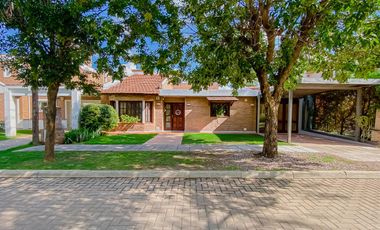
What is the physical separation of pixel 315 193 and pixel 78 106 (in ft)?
47.6

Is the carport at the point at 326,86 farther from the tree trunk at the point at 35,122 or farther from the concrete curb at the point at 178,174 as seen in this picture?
the tree trunk at the point at 35,122

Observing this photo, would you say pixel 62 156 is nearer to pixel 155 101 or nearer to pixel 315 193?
pixel 315 193

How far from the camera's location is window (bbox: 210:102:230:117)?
17312 mm

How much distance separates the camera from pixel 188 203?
4.26 metres

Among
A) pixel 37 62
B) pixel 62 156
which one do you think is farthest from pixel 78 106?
pixel 37 62

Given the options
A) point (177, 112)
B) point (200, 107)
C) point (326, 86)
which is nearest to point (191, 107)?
point (200, 107)

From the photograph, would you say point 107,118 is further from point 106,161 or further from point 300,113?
point 300,113

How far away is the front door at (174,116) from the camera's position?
58.9 feet

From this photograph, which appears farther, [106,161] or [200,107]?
[200,107]

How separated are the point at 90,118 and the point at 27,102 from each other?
8415mm

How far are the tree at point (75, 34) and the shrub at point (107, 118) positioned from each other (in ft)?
27.7

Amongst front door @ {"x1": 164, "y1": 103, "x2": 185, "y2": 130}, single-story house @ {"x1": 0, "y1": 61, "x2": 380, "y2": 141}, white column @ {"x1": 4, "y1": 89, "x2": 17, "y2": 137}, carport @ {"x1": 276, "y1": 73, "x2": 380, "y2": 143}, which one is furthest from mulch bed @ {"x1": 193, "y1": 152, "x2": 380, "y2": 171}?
white column @ {"x1": 4, "y1": 89, "x2": 17, "y2": 137}

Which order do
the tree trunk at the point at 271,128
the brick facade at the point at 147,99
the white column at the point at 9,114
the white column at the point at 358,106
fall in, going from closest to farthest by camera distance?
the tree trunk at the point at 271,128, the white column at the point at 358,106, the white column at the point at 9,114, the brick facade at the point at 147,99

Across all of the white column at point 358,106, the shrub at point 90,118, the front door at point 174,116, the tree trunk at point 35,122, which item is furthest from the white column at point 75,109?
the white column at point 358,106
